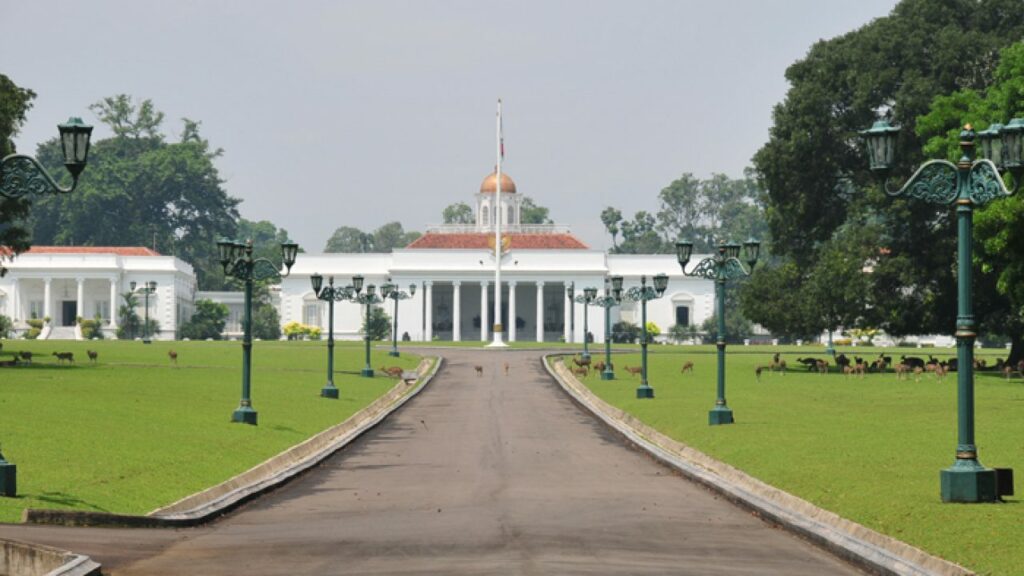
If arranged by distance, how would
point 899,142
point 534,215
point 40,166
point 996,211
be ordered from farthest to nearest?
point 534,215 → point 899,142 → point 996,211 → point 40,166

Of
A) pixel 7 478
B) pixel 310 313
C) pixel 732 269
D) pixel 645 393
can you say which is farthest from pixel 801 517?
pixel 310 313

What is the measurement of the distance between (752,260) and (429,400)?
46.5 feet

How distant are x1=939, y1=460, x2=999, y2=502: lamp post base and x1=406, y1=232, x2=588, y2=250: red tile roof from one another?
116751 mm

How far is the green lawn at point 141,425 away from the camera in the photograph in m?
20.9

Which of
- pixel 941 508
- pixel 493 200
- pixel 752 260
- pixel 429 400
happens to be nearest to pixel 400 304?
pixel 493 200

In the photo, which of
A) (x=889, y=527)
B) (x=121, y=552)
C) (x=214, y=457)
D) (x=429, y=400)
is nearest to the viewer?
(x=121, y=552)

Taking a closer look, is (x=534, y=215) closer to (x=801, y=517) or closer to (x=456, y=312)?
(x=456, y=312)

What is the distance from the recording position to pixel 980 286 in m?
61.6

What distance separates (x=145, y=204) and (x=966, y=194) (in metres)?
145

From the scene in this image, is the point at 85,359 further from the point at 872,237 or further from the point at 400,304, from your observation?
the point at 400,304

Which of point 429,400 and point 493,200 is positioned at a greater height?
point 493,200

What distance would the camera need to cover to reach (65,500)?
19031 millimetres

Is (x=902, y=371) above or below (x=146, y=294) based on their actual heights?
below

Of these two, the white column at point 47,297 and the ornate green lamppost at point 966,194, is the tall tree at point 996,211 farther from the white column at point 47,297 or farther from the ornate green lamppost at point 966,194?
the white column at point 47,297
